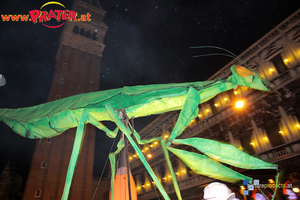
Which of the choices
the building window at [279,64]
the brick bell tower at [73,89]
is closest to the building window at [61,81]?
the brick bell tower at [73,89]

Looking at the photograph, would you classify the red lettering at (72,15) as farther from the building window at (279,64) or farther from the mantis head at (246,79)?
the mantis head at (246,79)

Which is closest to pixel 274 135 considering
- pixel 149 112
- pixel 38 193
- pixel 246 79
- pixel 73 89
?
pixel 246 79

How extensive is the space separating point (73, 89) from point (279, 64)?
73.7 ft

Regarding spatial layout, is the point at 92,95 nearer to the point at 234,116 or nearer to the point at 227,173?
the point at 227,173

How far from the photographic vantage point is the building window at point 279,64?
13.3 metres

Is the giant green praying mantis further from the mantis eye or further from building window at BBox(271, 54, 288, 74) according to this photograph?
building window at BBox(271, 54, 288, 74)

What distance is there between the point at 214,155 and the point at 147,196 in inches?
865

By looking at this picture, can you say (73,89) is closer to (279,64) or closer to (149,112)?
(149,112)

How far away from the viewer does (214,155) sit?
3209 mm

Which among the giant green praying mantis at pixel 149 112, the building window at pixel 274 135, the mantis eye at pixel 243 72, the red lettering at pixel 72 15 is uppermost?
the red lettering at pixel 72 15

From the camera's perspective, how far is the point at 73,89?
2416 centimetres

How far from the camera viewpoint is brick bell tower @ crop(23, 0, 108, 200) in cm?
1820

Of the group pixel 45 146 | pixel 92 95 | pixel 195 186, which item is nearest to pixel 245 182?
pixel 92 95

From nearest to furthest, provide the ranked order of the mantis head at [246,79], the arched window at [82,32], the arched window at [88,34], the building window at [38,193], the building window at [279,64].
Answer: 1. the mantis head at [246,79]
2. the building window at [279,64]
3. the building window at [38,193]
4. the arched window at [82,32]
5. the arched window at [88,34]
